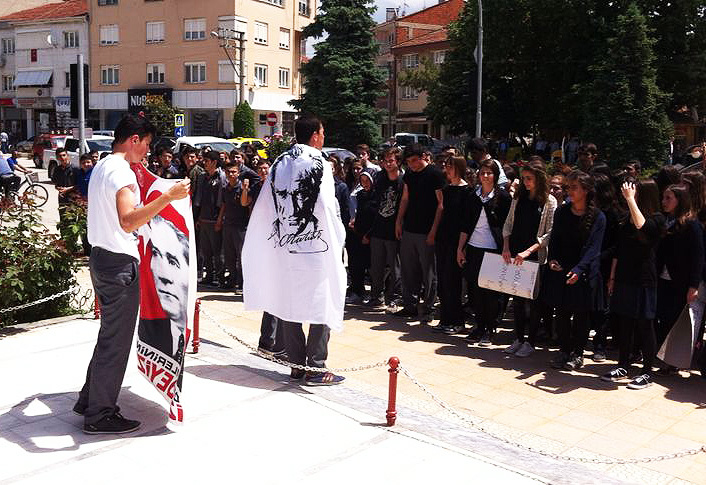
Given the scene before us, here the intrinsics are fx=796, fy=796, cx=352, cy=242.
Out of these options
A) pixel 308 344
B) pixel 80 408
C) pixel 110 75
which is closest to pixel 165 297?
pixel 80 408

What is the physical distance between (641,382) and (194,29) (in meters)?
50.2

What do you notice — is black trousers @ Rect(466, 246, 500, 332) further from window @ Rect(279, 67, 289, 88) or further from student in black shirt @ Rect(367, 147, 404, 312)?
window @ Rect(279, 67, 289, 88)

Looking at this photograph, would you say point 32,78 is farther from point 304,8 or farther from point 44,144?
point 44,144

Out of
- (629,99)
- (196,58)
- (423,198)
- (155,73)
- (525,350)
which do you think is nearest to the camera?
(525,350)

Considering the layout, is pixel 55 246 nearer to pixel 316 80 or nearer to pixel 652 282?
pixel 652 282

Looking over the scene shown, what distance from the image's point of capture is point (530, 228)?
809 centimetres

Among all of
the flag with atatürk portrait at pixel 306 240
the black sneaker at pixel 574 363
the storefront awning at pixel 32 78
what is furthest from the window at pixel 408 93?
the flag with atatürk portrait at pixel 306 240

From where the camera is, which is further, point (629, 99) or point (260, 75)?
point (260, 75)

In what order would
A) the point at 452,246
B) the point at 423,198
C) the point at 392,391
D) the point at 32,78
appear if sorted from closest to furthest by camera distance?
the point at 392,391 < the point at 452,246 < the point at 423,198 < the point at 32,78

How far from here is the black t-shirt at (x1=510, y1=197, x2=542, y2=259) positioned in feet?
26.6

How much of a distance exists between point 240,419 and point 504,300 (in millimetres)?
4447

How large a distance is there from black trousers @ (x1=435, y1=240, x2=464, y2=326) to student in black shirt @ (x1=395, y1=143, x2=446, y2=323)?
331mm

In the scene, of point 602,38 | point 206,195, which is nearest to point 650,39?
point 602,38

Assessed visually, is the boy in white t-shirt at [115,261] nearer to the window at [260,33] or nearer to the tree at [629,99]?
the tree at [629,99]
